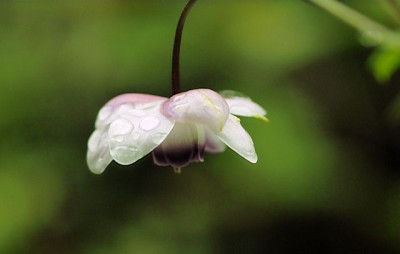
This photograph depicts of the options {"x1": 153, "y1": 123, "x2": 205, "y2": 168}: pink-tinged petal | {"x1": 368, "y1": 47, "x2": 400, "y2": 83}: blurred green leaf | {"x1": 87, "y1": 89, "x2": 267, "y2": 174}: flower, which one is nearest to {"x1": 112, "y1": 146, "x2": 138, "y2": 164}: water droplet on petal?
{"x1": 87, "y1": 89, "x2": 267, "y2": 174}: flower

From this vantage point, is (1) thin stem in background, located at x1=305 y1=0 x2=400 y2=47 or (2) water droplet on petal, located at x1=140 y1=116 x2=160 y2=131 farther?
(1) thin stem in background, located at x1=305 y1=0 x2=400 y2=47

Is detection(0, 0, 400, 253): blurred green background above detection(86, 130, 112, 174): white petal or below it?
below

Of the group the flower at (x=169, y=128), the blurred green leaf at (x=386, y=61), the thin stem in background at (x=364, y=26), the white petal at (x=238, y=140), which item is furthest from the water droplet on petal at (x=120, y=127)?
the blurred green leaf at (x=386, y=61)

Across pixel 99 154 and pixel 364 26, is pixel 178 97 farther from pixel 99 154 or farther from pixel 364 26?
pixel 364 26

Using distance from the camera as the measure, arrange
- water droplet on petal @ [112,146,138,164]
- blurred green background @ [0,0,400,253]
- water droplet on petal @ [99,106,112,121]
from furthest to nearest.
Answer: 1. blurred green background @ [0,0,400,253]
2. water droplet on petal @ [99,106,112,121]
3. water droplet on petal @ [112,146,138,164]

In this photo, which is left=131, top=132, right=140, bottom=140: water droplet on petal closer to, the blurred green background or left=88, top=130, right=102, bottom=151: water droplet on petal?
left=88, top=130, right=102, bottom=151: water droplet on petal

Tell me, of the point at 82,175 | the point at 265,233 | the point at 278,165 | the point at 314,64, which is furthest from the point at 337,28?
the point at 82,175

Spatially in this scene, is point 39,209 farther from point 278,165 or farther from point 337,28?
point 337,28

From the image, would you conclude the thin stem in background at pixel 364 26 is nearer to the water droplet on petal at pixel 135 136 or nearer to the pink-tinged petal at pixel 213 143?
the pink-tinged petal at pixel 213 143
